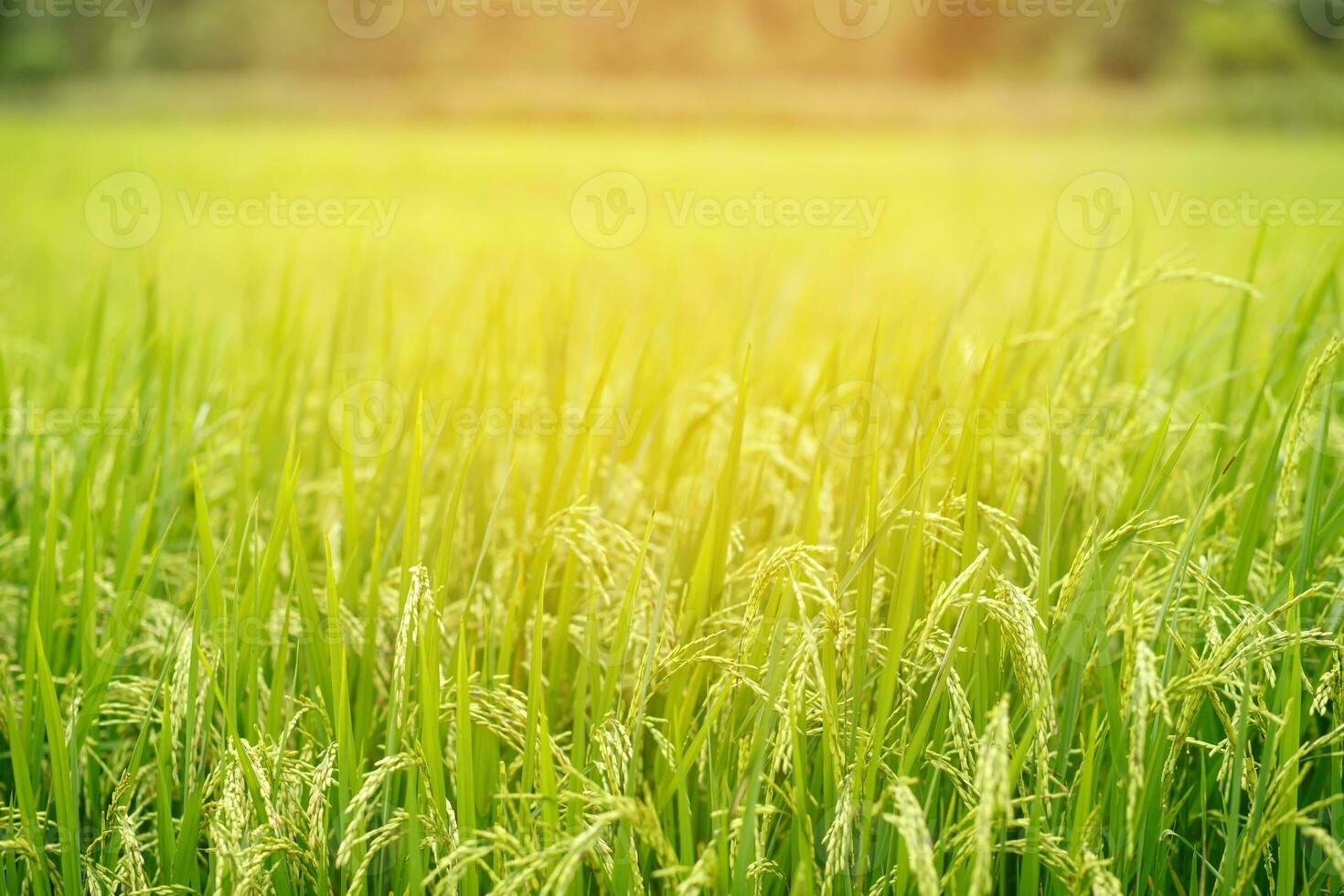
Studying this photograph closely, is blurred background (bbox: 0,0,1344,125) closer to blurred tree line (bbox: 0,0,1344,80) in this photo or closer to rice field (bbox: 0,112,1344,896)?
blurred tree line (bbox: 0,0,1344,80)

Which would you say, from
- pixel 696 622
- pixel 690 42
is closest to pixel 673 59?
pixel 690 42

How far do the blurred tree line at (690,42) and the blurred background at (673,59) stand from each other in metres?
0.04

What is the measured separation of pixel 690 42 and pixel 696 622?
20.7m

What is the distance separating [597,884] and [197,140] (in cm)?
1355

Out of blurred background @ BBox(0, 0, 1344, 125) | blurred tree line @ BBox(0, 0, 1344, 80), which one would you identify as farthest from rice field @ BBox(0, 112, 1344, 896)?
blurred tree line @ BBox(0, 0, 1344, 80)

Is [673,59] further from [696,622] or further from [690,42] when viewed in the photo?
[696,622]

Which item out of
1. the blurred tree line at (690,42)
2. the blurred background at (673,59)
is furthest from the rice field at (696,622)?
the blurred tree line at (690,42)

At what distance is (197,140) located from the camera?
11.9 m

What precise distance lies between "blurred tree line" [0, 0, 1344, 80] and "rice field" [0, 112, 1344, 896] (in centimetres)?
1875

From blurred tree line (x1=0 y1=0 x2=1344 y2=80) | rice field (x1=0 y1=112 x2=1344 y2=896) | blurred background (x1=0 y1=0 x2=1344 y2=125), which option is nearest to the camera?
rice field (x1=0 y1=112 x2=1344 y2=896)

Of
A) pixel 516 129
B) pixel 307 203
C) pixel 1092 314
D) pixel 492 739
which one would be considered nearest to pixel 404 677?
pixel 492 739

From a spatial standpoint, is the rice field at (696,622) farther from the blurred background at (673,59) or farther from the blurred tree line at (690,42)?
the blurred tree line at (690,42)

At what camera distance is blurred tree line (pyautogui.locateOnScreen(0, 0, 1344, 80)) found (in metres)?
18.2

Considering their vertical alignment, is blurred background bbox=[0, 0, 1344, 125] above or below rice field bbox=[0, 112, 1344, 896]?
above
